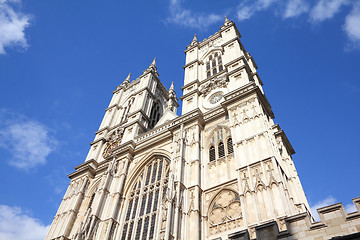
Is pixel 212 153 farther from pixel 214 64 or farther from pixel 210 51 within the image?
pixel 210 51

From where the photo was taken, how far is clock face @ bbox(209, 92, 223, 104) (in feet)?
83.4

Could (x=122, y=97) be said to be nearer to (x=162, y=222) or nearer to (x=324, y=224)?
(x=162, y=222)

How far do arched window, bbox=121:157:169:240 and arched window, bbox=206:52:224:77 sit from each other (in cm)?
1198

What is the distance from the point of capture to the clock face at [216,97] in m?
25.4

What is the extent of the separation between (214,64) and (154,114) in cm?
968

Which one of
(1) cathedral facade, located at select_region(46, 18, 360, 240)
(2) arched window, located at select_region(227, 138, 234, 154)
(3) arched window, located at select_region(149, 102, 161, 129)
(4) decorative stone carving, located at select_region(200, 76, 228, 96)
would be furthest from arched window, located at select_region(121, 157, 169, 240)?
(3) arched window, located at select_region(149, 102, 161, 129)

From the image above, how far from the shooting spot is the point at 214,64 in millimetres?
31672

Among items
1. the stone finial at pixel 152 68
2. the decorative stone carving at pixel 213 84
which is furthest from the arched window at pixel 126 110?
the decorative stone carving at pixel 213 84

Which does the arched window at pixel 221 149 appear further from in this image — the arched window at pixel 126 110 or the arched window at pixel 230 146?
the arched window at pixel 126 110

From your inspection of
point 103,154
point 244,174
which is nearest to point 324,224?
point 244,174

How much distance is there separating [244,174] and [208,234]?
384 cm

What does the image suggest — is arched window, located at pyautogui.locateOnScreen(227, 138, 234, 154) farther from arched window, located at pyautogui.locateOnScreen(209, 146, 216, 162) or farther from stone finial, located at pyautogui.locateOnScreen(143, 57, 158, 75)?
stone finial, located at pyautogui.locateOnScreen(143, 57, 158, 75)

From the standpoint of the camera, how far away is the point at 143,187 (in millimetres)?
21484

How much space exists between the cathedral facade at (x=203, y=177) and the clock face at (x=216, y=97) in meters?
0.12
